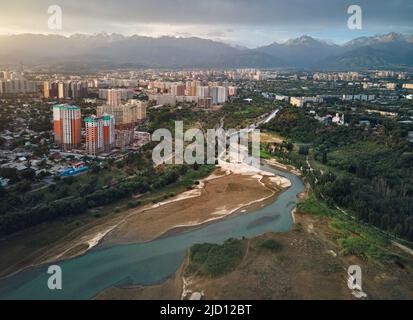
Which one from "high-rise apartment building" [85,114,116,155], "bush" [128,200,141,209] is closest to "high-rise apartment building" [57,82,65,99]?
"high-rise apartment building" [85,114,116,155]

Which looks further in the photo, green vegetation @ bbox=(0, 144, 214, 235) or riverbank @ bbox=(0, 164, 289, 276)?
green vegetation @ bbox=(0, 144, 214, 235)

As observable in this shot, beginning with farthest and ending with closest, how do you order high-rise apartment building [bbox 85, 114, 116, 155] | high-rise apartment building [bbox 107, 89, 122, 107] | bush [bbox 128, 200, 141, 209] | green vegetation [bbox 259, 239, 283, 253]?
high-rise apartment building [bbox 107, 89, 122, 107] < high-rise apartment building [bbox 85, 114, 116, 155] < bush [bbox 128, 200, 141, 209] < green vegetation [bbox 259, 239, 283, 253]

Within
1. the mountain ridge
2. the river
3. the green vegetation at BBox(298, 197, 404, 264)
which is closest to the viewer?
the river

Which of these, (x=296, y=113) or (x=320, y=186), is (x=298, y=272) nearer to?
(x=320, y=186)

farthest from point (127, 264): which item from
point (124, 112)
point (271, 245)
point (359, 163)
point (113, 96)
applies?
point (113, 96)

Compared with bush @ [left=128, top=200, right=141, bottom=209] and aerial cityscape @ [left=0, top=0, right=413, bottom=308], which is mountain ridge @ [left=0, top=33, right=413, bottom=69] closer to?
aerial cityscape @ [left=0, top=0, right=413, bottom=308]

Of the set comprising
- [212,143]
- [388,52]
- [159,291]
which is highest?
[388,52]

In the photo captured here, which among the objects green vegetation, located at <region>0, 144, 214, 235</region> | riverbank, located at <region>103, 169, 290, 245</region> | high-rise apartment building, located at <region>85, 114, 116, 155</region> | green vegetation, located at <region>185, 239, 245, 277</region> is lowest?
green vegetation, located at <region>185, 239, 245, 277</region>

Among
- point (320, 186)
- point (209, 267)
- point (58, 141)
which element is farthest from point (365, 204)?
point (58, 141)
